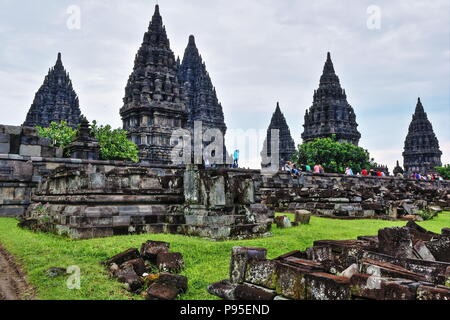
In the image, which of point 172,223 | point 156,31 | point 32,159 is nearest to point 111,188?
point 172,223

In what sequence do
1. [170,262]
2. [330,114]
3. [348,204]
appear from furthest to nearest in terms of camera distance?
[330,114] < [348,204] < [170,262]

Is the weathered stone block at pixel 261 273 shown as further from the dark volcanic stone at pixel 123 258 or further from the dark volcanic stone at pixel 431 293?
the dark volcanic stone at pixel 123 258

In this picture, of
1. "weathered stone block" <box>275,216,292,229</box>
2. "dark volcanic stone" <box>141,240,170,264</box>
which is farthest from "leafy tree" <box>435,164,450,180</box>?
"dark volcanic stone" <box>141,240,170,264</box>

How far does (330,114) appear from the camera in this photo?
5409 cm

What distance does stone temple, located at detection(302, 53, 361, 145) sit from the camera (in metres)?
54.0

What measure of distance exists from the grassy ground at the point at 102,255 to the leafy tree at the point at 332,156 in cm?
3875

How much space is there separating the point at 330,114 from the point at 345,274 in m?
53.2

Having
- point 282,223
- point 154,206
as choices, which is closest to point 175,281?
point 154,206

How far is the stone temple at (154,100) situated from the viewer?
3600cm

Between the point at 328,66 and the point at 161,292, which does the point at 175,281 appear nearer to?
the point at 161,292

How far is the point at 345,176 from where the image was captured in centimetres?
2547

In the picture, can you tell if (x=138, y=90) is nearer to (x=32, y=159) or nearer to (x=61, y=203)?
(x=32, y=159)

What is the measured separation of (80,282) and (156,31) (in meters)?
39.5

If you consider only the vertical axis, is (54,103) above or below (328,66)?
below
